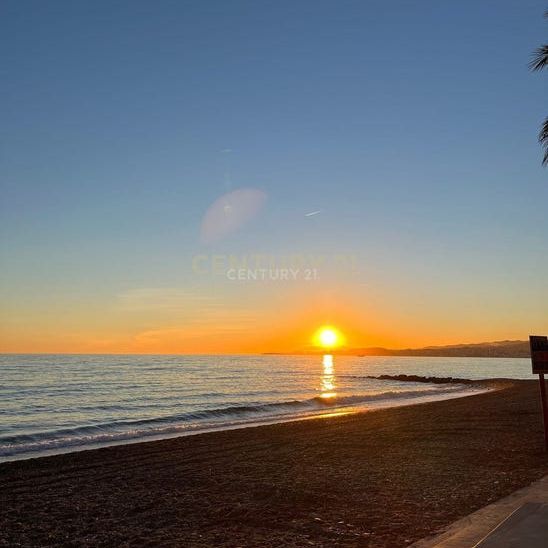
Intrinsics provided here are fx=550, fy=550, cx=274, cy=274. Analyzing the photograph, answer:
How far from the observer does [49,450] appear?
1756 cm

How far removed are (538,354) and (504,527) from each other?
22.0 feet

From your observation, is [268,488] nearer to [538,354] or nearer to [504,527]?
[504,527]

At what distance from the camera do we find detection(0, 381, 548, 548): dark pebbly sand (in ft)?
23.4

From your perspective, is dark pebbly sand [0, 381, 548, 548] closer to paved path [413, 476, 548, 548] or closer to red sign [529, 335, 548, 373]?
paved path [413, 476, 548, 548]

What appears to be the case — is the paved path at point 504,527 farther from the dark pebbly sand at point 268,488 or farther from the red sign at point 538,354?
the red sign at point 538,354

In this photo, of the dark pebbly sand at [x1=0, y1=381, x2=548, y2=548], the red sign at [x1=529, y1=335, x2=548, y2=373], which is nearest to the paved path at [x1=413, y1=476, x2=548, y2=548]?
the dark pebbly sand at [x1=0, y1=381, x2=548, y2=548]

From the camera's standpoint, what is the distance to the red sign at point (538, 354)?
37.8ft

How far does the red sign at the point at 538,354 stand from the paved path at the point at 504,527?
439 cm

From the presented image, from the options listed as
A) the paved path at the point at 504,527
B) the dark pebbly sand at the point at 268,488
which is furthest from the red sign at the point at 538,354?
the paved path at the point at 504,527

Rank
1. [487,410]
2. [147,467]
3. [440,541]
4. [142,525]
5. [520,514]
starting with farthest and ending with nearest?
1. [487,410]
2. [147,467]
3. [142,525]
4. [520,514]
5. [440,541]

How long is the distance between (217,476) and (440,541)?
6265mm

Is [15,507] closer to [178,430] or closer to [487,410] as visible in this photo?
[178,430]

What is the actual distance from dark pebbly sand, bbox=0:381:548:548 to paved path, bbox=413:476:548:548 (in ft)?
1.50

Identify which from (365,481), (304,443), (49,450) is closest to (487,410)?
(304,443)
